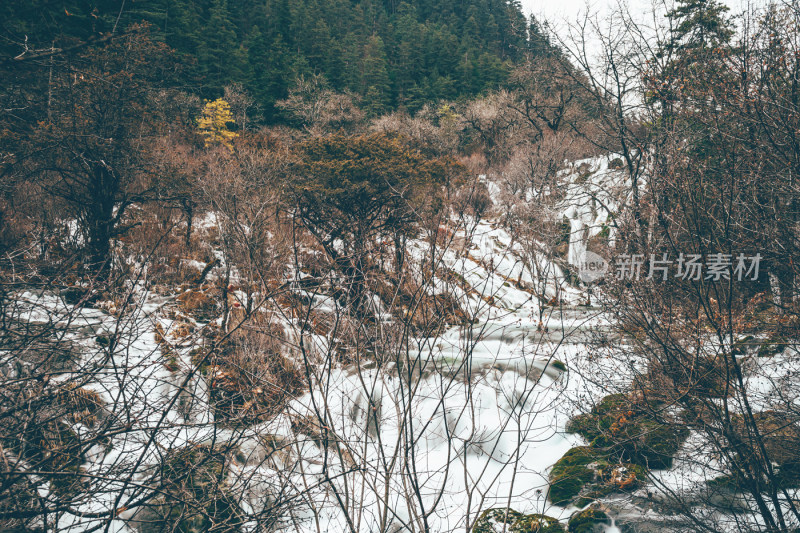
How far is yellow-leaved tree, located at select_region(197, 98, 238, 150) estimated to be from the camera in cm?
1862

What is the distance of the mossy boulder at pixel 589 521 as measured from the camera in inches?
198

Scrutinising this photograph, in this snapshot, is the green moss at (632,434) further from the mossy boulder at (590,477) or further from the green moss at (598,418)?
the mossy boulder at (590,477)

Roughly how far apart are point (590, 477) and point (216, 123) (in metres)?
19.9

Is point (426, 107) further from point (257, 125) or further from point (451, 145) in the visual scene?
point (257, 125)

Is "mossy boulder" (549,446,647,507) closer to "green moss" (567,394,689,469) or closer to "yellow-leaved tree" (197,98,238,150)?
"green moss" (567,394,689,469)

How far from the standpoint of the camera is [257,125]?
25938 millimetres

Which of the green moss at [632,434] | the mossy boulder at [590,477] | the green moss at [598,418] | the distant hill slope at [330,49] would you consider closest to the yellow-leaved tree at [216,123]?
the distant hill slope at [330,49]

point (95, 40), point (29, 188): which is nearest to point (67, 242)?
point (29, 188)

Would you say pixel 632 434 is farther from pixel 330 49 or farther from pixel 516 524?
pixel 330 49

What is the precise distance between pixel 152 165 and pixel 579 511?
32.6 feet

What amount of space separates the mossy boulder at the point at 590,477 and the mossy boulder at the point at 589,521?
0.17 meters

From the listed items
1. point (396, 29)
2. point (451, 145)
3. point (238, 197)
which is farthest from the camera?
point (396, 29)

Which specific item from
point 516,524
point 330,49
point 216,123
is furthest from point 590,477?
point 330,49

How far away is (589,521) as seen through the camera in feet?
16.6
